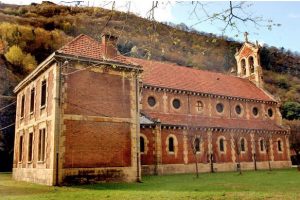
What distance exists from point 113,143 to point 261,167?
71.7 feet

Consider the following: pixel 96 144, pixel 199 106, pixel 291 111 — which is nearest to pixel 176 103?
pixel 199 106

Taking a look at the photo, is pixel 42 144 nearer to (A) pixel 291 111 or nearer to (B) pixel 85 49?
(B) pixel 85 49

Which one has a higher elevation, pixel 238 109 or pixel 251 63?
pixel 251 63

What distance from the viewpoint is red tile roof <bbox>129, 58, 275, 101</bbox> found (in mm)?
32156

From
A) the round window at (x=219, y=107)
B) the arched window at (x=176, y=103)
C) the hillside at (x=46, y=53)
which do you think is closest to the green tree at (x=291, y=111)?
the hillside at (x=46, y=53)

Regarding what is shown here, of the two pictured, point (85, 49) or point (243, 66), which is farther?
point (243, 66)

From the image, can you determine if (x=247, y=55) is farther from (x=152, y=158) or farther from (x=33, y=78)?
(x=33, y=78)

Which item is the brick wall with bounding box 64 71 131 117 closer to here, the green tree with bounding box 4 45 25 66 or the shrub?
the shrub

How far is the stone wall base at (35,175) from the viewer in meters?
17.5

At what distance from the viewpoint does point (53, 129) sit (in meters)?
17.6

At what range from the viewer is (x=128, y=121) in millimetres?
19969

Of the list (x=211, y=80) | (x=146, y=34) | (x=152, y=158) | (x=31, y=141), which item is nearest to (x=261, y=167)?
(x=211, y=80)

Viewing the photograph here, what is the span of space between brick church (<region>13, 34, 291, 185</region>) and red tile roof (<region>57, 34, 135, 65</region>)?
6cm

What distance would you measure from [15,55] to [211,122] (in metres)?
36.1
